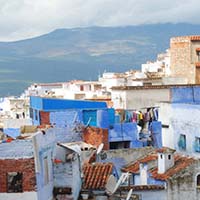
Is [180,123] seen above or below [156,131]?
above

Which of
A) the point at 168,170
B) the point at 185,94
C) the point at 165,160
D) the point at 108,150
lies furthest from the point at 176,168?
the point at 185,94

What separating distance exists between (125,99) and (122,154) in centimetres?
1231

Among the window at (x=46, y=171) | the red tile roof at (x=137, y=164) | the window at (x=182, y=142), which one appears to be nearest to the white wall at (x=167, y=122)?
the window at (x=182, y=142)

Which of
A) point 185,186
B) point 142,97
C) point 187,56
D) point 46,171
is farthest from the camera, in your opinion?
point 187,56

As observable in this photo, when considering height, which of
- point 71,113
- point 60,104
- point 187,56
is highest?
point 187,56

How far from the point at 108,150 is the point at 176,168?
5.80 m

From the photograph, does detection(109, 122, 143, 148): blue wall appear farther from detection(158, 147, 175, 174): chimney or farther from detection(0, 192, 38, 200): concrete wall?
detection(0, 192, 38, 200): concrete wall

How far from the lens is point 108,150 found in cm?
2975

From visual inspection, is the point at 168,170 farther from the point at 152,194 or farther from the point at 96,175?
the point at 96,175

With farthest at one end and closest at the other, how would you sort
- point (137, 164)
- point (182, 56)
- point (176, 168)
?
1. point (182, 56)
2. point (137, 164)
3. point (176, 168)

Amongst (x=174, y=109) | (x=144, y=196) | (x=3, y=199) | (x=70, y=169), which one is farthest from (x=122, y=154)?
(x=3, y=199)

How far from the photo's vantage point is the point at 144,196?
24328 millimetres

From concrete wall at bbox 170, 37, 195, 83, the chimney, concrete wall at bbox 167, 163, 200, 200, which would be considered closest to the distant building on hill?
concrete wall at bbox 170, 37, 195, 83

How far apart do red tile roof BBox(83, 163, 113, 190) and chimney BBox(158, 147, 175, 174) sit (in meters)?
2.12
